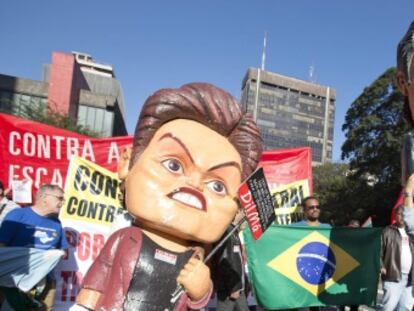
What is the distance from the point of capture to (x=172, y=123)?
2727 millimetres

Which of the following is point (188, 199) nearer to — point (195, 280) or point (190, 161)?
point (190, 161)

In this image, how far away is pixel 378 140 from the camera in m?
25.1

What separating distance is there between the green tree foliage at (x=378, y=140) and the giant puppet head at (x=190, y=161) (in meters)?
22.2

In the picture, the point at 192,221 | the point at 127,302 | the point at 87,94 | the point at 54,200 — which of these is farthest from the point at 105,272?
the point at 87,94

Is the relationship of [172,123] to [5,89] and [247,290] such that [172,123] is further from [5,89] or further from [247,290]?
[5,89]

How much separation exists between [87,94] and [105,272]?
25411 millimetres

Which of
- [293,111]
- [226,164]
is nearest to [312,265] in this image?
[226,164]

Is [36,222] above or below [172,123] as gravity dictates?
below

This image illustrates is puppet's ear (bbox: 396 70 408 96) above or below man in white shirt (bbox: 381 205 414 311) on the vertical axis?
above

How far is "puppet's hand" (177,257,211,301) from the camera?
2447mm

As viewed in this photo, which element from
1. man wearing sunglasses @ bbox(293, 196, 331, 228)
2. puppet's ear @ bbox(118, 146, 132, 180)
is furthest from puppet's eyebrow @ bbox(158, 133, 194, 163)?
man wearing sunglasses @ bbox(293, 196, 331, 228)

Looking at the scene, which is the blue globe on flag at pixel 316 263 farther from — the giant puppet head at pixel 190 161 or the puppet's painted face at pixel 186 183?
the puppet's painted face at pixel 186 183

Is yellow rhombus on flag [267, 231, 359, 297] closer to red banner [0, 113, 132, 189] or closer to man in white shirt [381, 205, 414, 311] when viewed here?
man in white shirt [381, 205, 414, 311]

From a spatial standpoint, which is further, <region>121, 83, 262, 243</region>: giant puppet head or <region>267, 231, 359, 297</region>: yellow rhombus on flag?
<region>267, 231, 359, 297</region>: yellow rhombus on flag
